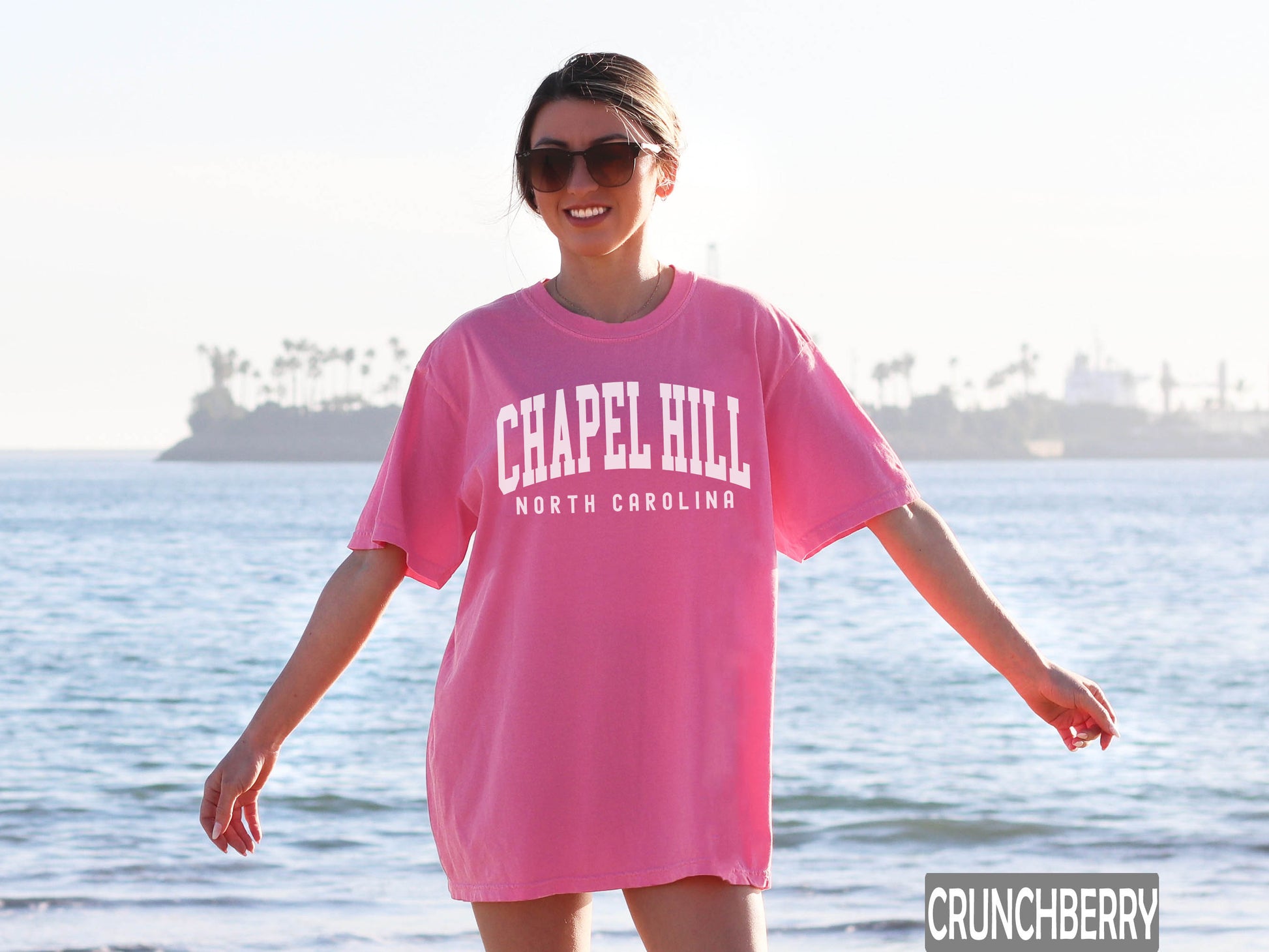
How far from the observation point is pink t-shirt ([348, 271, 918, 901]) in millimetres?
2070

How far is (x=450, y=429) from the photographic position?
89.7 inches

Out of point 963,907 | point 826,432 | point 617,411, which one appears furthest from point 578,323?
Answer: point 963,907

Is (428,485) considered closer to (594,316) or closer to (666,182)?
(594,316)

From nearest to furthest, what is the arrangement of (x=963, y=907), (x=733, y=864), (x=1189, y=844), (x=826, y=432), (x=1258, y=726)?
(x=733, y=864) < (x=826, y=432) < (x=963, y=907) < (x=1189, y=844) < (x=1258, y=726)

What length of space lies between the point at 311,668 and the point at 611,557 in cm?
54

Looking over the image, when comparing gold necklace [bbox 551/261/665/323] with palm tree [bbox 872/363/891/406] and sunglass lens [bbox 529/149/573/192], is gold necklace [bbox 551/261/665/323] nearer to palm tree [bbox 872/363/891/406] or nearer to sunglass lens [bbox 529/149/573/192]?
sunglass lens [bbox 529/149/573/192]

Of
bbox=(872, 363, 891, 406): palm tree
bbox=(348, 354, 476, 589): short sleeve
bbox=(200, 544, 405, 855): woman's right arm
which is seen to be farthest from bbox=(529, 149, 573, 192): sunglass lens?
bbox=(872, 363, 891, 406): palm tree

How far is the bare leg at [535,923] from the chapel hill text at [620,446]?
0.57m

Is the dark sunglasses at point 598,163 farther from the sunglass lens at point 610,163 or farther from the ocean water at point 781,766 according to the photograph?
the ocean water at point 781,766

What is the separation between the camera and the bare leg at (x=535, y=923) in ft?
6.93

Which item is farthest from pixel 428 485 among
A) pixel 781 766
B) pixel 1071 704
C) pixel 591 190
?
pixel 781 766

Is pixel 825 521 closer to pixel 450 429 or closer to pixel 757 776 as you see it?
pixel 757 776

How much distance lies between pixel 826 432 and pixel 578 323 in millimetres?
410

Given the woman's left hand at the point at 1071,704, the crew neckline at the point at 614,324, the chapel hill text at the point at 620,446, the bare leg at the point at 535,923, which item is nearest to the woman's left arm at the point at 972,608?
the woman's left hand at the point at 1071,704
